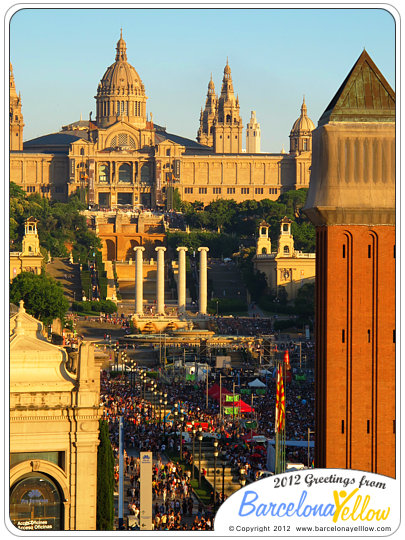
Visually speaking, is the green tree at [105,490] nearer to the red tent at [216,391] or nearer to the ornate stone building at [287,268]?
the red tent at [216,391]

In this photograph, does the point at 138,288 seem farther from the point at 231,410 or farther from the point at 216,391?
the point at 231,410

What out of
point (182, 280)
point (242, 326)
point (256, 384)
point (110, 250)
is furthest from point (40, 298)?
point (110, 250)

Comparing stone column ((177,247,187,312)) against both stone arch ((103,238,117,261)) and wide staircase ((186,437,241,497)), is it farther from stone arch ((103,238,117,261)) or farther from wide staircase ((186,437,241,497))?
wide staircase ((186,437,241,497))

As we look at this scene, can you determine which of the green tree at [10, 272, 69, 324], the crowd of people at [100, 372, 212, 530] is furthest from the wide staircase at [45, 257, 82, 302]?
the crowd of people at [100, 372, 212, 530]

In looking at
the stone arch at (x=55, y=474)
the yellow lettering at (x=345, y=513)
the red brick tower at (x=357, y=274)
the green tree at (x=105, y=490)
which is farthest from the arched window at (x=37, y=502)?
the red brick tower at (x=357, y=274)

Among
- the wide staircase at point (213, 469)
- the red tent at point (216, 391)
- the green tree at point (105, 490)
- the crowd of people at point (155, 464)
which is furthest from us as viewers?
the red tent at point (216, 391)

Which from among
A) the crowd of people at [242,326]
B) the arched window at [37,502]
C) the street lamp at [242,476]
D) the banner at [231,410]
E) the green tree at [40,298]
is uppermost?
the green tree at [40,298]
